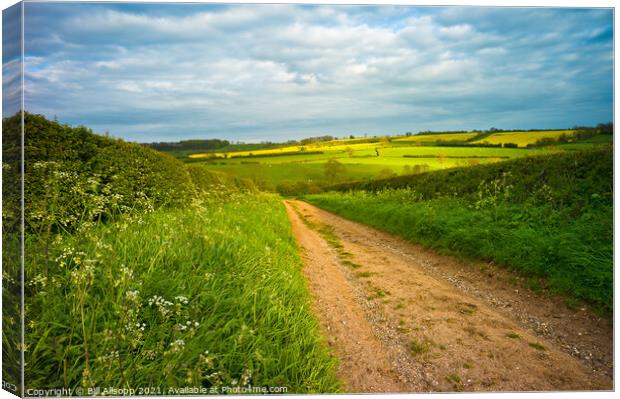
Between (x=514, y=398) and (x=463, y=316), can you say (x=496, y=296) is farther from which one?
(x=514, y=398)

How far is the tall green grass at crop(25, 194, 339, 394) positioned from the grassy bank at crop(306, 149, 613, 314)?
3648 millimetres

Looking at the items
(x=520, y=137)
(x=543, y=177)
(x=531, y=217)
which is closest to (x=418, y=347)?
(x=520, y=137)

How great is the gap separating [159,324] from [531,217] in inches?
288

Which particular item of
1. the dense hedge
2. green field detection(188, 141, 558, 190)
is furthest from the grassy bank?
the dense hedge

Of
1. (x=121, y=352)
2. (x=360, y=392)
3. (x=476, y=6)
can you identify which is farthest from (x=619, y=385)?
(x=121, y=352)

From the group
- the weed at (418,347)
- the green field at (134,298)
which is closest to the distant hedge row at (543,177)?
the green field at (134,298)

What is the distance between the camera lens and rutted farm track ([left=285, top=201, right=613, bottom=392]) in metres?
3.71

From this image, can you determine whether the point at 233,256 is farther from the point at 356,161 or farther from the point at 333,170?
the point at 356,161

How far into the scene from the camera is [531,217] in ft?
24.7

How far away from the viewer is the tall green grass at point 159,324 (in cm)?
308

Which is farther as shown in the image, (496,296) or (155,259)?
(496,296)

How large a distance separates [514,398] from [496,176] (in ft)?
19.4

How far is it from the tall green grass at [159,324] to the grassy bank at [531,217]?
12.0ft

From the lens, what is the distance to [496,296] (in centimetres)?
561
